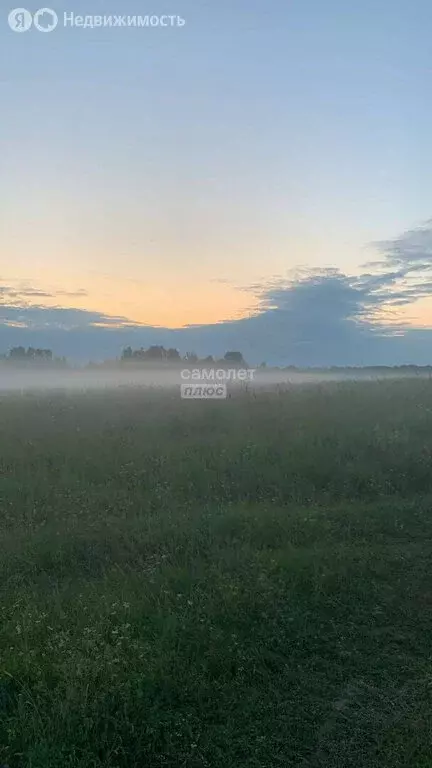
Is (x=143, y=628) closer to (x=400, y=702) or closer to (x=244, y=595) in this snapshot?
(x=244, y=595)

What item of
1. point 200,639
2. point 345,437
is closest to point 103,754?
point 200,639

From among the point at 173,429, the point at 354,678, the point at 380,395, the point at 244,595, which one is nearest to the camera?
the point at 354,678

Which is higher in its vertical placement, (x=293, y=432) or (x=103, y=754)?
(x=293, y=432)

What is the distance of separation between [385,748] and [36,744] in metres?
2.19

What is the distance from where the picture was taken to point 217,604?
5152 millimetres

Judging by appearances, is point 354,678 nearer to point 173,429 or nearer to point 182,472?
point 182,472

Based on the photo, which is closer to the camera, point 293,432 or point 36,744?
point 36,744

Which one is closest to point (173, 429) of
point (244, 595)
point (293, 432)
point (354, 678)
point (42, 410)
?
point (293, 432)

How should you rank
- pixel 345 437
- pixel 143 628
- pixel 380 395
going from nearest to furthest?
pixel 143 628 → pixel 345 437 → pixel 380 395

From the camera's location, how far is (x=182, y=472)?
9680mm

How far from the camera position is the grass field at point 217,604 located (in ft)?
11.8

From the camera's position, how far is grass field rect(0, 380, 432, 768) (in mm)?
3600

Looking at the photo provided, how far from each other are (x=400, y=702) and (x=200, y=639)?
159 cm

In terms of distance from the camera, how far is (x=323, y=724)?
3.78m
